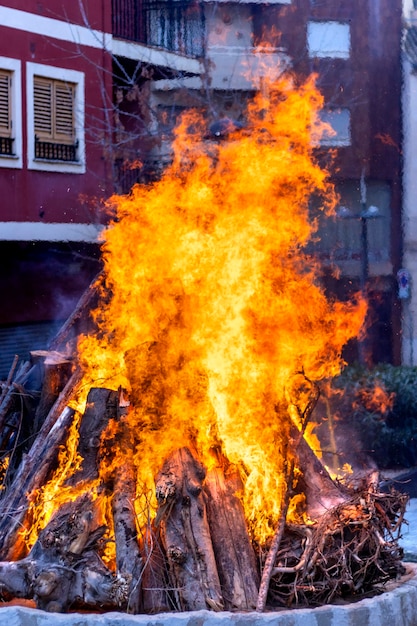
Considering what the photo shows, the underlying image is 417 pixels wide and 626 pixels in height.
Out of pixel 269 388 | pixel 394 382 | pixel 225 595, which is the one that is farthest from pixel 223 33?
pixel 225 595

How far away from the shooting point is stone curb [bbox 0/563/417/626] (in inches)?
208

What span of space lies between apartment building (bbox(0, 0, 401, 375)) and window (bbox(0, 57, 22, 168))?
2 cm

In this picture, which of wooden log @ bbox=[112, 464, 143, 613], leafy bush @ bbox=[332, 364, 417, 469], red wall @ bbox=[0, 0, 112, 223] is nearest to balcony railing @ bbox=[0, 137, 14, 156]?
red wall @ bbox=[0, 0, 112, 223]

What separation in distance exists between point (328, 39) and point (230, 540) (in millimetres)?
19791

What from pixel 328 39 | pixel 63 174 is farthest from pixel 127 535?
pixel 328 39

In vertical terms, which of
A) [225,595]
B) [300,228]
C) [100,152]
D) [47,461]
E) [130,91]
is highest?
[130,91]

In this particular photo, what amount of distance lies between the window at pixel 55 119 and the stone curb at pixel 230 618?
35.8 feet

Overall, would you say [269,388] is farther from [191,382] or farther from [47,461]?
[47,461]

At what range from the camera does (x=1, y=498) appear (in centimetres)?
699

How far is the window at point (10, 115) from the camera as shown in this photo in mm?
14711

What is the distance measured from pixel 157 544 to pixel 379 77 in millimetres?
20275

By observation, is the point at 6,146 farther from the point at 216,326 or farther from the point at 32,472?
the point at 32,472

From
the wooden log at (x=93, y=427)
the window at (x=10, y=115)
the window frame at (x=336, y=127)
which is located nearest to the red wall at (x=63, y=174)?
the window at (x=10, y=115)

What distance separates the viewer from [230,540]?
6.03 meters
